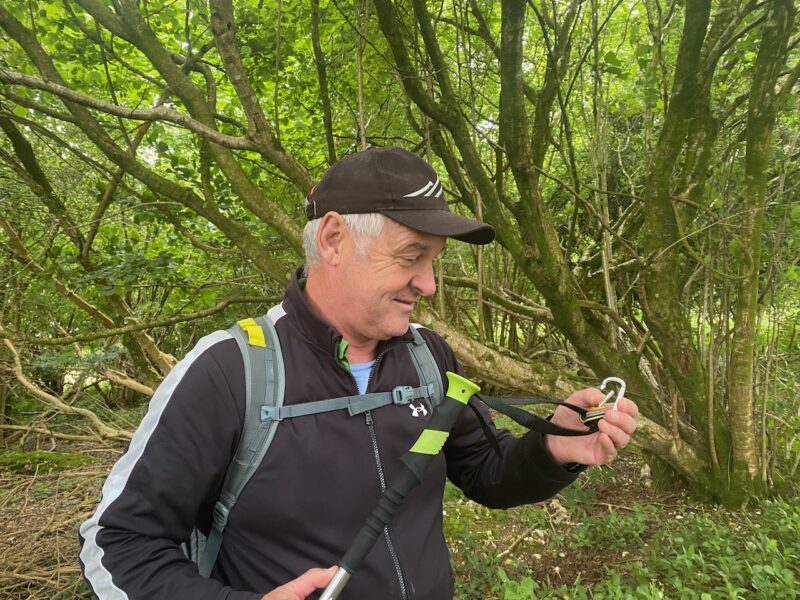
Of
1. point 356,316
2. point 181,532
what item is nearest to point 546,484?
point 356,316

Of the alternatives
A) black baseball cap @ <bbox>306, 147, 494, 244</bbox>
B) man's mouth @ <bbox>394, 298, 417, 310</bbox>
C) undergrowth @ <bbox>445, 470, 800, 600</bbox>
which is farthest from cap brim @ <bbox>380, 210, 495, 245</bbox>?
undergrowth @ <bbox>445, 470, 800, 600</bbox>

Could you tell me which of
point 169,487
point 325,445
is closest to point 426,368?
point 325,445

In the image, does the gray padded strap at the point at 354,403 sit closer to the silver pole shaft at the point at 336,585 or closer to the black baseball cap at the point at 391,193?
the silver pole shaft at the point at 336,585

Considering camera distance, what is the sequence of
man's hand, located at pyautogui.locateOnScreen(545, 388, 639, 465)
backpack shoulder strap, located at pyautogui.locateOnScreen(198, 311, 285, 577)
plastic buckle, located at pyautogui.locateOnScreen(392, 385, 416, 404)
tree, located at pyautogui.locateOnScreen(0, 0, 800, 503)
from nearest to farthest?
backpack shoulder strap, located at pyautogui.locateOnScreen(198, 311, 285, 577), man's hand, located at pyautogui.locateOnScreen(545, 388, 639, 465), plastic buckle, located at pyautogui.locateOnScreen(392, 385, 416, 404), tree, located at pyautogui.locateOnScreen(0, 0, 800, 503)

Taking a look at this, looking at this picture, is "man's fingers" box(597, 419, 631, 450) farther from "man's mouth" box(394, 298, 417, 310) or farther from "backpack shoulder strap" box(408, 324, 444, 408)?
"man's mouth" box(394, 298, 417, 310)

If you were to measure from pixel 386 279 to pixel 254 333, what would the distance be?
17.1 inches

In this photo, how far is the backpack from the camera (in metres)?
1.31

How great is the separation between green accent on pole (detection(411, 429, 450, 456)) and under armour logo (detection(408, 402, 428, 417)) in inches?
7.5

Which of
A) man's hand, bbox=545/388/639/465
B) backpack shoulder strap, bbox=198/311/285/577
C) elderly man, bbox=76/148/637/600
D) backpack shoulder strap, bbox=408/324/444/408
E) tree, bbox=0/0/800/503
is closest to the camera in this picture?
elderly man, bbox=76/148/637/600

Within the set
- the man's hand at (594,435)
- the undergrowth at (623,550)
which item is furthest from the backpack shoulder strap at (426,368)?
the undergrowth at (623,550)

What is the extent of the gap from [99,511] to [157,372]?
6353 mm

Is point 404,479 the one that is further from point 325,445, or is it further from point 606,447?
point 606,447

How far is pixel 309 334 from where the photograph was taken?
59.2 inches

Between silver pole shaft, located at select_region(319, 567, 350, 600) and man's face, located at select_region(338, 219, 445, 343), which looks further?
man's face, located at select_region(338, 219, 445, 343)
